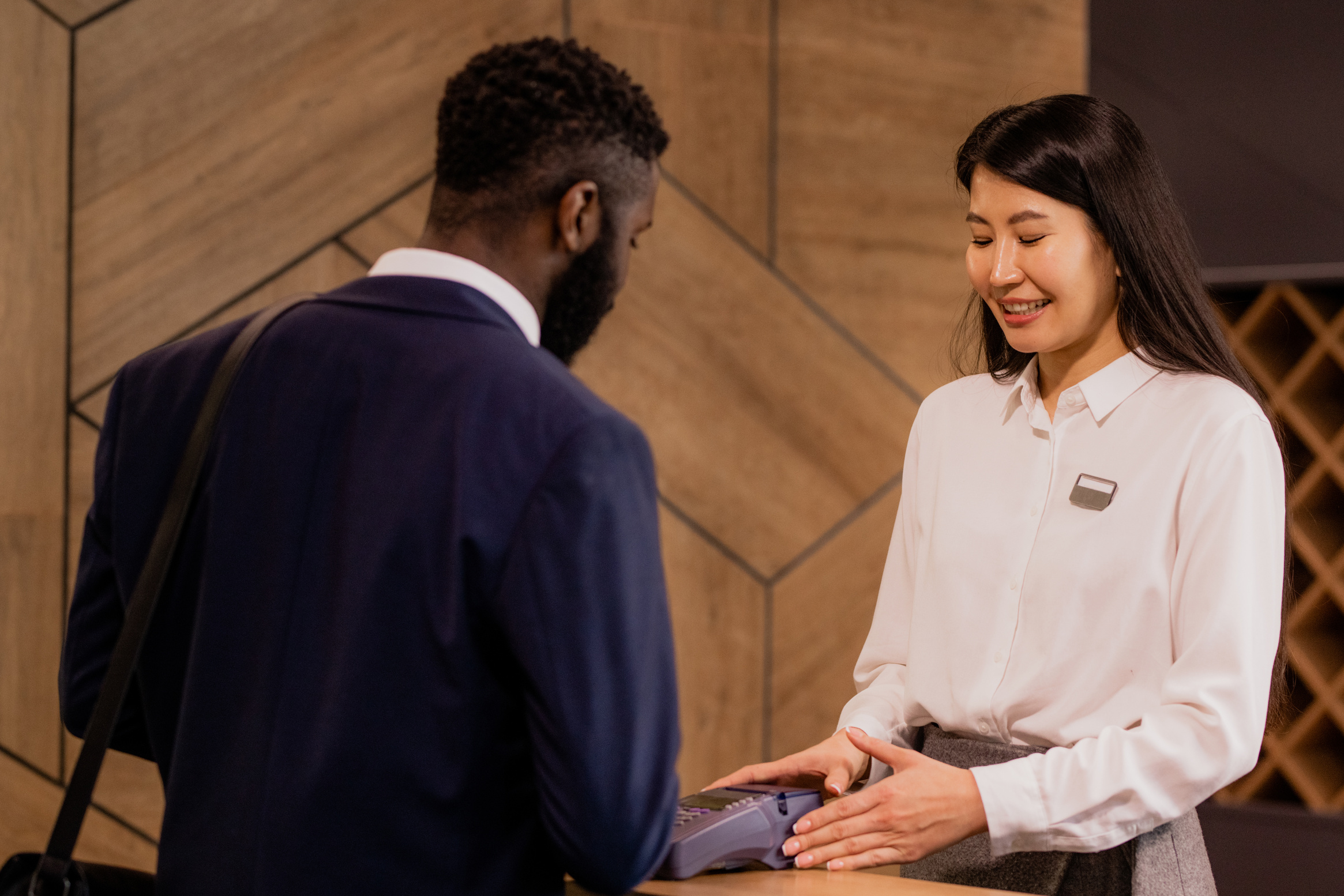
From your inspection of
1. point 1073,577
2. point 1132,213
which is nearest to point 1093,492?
point 1073,577

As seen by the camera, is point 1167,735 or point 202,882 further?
point 1167,735

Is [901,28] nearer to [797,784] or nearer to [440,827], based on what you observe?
[797,784]

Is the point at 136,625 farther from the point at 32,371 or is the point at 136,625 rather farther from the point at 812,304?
the point at 812,304

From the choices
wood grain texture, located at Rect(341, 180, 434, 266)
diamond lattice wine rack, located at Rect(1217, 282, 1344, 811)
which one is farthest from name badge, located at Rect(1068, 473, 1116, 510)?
wood grain texture, located at Rect(341, 180, 434, 266)

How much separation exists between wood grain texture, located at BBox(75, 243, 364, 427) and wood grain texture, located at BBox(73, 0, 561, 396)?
3cm

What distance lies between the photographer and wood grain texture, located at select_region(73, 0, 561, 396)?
10.1 feet

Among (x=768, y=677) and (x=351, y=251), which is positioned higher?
(x=351, y=251)

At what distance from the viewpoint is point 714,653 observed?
11.5ft

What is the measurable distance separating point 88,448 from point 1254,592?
286 centimetres

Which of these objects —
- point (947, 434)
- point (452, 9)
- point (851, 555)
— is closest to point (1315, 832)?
point (851, 555)

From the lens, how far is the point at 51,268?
3.05 metres

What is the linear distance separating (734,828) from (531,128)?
0.79 m

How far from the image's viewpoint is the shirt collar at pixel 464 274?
1056 millimetres

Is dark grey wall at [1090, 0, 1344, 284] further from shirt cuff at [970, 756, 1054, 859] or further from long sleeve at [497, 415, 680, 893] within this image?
long sleeve at [497, 415, 680, 893]
